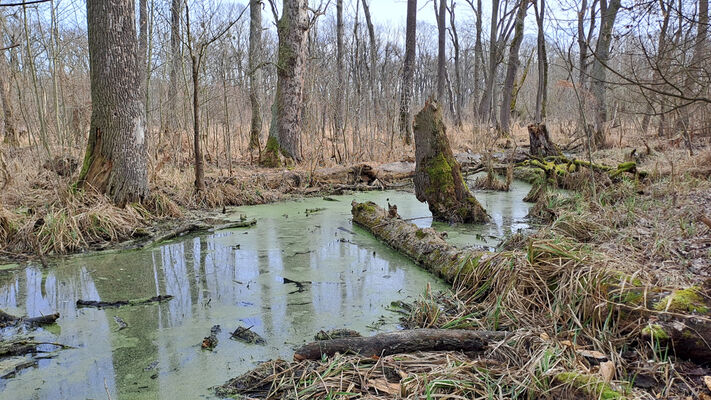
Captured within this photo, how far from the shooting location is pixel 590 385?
6.29 ft

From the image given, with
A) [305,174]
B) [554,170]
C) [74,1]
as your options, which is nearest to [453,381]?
[554,170]

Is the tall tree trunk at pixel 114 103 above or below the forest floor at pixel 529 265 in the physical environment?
above

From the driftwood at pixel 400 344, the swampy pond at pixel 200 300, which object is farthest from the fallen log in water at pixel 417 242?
the driftwood at pixel 400 344

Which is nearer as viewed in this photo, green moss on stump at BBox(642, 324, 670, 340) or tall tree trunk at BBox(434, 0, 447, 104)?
green moss on stump at BBox(642, 324, 670, 340)

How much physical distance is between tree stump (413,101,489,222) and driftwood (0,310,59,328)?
4502 millimetres

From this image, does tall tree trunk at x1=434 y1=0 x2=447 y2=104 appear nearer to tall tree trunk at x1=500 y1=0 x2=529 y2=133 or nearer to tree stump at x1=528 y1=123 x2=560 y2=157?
tall tree trunk at x1=500 y1=0 x2=529 y2=133

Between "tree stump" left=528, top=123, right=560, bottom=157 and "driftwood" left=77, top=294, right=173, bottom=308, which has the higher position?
"tree stump" left=528, top=123, right=560, bottom=157

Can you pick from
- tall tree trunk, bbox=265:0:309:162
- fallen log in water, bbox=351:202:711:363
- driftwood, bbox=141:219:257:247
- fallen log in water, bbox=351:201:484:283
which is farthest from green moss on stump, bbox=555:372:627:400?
tall tree trunk, bbox=265:0:309:162

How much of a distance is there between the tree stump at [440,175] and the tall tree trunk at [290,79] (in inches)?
187

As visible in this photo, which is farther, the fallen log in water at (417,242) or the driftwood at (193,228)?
the driftwood at (193,228)

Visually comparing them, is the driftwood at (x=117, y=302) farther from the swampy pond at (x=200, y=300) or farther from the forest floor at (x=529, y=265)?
the forest floor at (x=529, y=265)

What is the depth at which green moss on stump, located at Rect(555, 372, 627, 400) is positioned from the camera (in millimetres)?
1862

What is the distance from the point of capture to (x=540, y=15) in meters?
15.4

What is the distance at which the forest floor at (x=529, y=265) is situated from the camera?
2.10 meters
